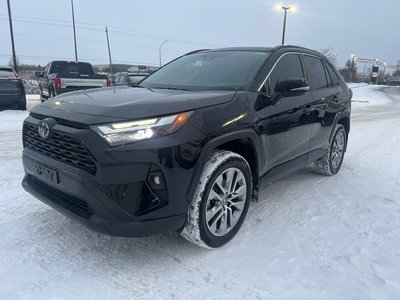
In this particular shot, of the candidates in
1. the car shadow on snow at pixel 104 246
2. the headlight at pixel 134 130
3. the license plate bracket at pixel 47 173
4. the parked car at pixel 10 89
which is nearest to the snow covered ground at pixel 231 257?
the car shadow on snow at pixel 104 246

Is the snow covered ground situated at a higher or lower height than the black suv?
lower

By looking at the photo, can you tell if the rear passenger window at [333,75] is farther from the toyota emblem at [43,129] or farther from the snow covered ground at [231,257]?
the toyota emblem at [43,129]

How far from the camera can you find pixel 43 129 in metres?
2.91

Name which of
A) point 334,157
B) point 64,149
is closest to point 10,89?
point 334,157

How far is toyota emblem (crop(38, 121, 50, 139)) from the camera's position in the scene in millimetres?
2863

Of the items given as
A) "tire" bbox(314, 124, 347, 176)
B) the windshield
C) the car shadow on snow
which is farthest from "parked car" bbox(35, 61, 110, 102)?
the car shadow on snow

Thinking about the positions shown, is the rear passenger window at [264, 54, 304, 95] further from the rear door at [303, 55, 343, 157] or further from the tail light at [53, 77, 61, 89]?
the tail light at [53, 77, 61, 89]

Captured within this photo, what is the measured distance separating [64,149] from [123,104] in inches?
21.6

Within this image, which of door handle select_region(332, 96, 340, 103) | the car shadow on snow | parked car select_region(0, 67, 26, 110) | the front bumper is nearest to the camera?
the front bumper

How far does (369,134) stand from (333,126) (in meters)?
4.51

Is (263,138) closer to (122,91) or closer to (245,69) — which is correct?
(245,69)

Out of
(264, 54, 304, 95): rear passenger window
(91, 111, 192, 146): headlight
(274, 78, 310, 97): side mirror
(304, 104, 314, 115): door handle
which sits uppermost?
(264, 54, 304, 95): rear passenger window

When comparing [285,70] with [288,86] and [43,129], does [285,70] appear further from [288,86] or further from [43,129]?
[43,129]

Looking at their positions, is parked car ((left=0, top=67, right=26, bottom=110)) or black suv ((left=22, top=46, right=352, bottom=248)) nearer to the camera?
black suv ((left=22, top=46, right=352, bottom=248))
